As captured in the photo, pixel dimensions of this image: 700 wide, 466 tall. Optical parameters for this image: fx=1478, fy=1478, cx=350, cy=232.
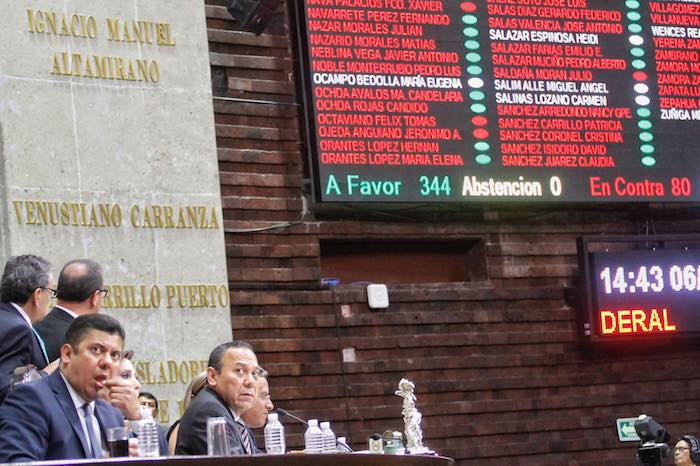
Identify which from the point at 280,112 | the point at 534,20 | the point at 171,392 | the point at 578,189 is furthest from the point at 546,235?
the point at 171,392

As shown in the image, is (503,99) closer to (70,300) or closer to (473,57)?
(473,57)

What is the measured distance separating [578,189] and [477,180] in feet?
2.35

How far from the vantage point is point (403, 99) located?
9.02 metres

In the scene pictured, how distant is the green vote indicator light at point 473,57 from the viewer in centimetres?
930

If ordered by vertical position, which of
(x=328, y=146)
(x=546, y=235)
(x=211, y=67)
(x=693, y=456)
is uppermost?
(x=211, y=67)

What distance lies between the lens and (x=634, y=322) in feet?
31.1

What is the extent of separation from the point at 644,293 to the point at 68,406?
568cm

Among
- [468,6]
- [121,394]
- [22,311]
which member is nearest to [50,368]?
[121,394]

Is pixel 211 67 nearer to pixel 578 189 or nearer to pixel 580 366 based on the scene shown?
pixel 578 189

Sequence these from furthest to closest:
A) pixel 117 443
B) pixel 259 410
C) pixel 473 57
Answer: pixel 473 57, pixel 259 410, pixel 117 443

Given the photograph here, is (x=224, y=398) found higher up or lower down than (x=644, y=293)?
lower down

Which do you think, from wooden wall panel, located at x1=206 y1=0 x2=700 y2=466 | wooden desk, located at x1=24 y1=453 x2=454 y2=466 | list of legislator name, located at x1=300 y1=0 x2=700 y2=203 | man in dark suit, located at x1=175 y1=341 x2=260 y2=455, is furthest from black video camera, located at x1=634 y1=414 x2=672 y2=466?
wooden desk, located at x1=24 y1=453 x2=454 y2=466

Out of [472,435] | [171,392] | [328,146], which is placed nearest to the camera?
[171,392]

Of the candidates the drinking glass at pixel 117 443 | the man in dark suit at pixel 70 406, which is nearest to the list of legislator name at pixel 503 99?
the man in dark suit at pixel 70 406
